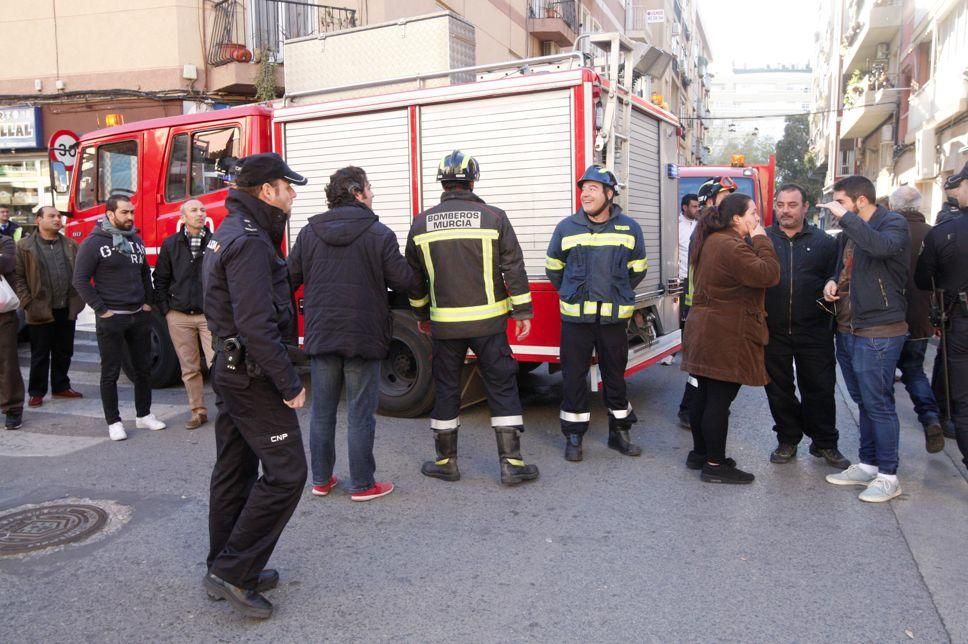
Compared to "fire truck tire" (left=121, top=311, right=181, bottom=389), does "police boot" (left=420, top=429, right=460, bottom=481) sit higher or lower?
lower

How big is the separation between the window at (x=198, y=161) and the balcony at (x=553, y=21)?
17.9m

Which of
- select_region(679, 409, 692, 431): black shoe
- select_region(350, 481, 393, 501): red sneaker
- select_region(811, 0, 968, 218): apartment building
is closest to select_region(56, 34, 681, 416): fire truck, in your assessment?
select_region(679, 409, 692, 431): black shoe

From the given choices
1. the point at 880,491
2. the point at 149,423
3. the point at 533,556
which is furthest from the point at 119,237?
the point at 880,491

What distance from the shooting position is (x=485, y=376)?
194 inches

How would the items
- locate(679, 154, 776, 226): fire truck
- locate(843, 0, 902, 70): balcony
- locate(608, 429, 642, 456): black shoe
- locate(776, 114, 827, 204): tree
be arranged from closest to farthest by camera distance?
locate(608, 429, 642, 456): black shoe, locate(679, 154, 776, 226): fire truck, locate(843, 0, 902, 70): balcony, locate(776, 114, 827, 204): tree

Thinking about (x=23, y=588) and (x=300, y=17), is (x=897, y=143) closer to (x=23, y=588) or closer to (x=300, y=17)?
(x=300, y=17)

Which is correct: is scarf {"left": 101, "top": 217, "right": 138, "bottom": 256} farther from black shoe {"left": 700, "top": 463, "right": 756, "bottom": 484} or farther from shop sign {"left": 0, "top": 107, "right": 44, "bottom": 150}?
shop sign {"left": 0, "top": 107, "right": 44, "bottom": 150}

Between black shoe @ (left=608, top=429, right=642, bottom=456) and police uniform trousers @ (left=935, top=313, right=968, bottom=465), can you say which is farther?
black shoe @ (left=608, top=429, right=642, bottom=456)

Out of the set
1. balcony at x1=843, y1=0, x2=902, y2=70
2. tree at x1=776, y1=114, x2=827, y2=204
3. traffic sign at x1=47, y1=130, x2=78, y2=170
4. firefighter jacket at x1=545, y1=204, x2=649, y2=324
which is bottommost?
firefighter jacket at x1=545, y1=204, x2=649, y2=324

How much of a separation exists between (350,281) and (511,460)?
1502 mm

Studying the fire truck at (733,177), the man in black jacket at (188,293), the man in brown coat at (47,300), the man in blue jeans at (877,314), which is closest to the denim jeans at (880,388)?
the man in blue jeans at (877,314)

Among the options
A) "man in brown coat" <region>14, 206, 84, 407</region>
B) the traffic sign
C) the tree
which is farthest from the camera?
the tree

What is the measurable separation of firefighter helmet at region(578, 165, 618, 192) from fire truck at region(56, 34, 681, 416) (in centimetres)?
38

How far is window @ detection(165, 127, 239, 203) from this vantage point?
7.29 metres
